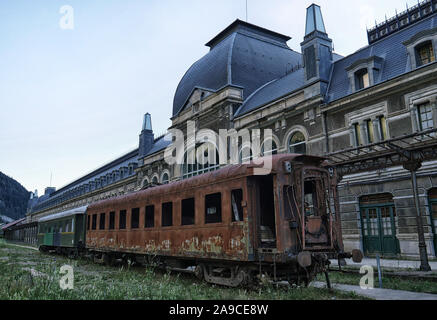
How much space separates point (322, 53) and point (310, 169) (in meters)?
14.5

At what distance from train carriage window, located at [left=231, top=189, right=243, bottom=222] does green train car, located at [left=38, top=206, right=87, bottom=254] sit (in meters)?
12.6

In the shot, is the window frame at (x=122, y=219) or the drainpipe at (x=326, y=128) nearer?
the window frame at (x=122, y=219)

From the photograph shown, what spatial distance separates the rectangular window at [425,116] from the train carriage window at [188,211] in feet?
36.9

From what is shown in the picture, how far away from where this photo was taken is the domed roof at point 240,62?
90.4 feet

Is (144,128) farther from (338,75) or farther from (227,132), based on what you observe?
(338,75)

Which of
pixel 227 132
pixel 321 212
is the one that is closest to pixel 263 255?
pixel 321 212

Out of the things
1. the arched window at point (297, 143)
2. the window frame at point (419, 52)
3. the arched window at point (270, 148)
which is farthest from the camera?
the arched window at point (270, 148)

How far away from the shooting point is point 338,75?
67.8 ft

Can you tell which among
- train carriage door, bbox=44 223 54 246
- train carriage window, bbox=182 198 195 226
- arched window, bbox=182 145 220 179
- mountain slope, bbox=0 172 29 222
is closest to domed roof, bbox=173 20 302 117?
arched window, bbox=182 145 220 179

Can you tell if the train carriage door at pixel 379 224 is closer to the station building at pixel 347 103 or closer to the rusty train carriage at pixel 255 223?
the station building at pixel 347 103

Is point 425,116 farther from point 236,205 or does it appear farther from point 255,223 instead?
point 255,223

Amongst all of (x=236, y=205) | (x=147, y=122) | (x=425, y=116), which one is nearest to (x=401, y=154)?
(x=425, y=116)

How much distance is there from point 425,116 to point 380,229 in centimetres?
563

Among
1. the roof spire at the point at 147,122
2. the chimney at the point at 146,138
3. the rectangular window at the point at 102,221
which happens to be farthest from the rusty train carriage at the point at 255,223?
the roof spire at the point at 147,122
